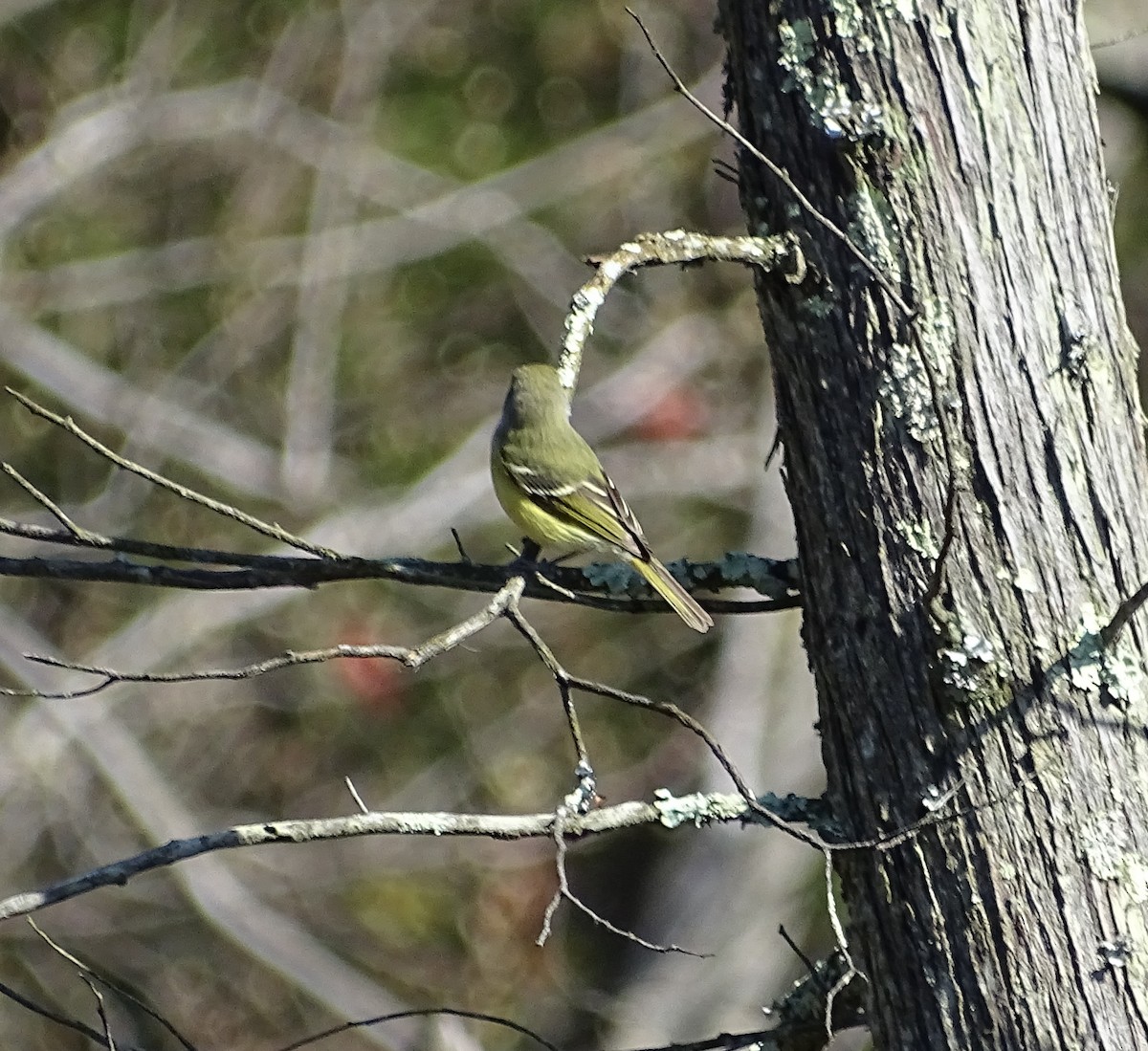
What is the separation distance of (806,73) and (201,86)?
7282 mm

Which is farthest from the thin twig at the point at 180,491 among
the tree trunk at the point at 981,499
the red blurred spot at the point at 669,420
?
the red blurred spot at the point at 669,420

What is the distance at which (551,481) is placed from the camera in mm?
5020

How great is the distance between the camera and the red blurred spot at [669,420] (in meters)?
9.44

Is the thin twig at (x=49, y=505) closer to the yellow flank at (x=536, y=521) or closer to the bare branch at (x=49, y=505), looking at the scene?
the bare branch at (x=49, y=505)

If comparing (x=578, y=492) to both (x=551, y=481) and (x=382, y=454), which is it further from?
(x=382, y=454)

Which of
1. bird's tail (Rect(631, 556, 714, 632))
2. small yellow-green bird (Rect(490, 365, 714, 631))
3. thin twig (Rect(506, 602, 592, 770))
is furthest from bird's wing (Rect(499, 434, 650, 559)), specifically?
thin twig (Rect(506, 602, 592, 770))

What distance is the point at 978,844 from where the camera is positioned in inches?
103

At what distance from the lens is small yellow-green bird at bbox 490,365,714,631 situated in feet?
15.9

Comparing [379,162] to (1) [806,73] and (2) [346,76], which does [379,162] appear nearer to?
(2) [346,76]

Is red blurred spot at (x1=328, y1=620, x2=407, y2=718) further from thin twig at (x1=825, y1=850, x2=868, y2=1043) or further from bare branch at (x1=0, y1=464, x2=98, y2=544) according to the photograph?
thin twig at (x1=825, y1=850, x2=868, y2=1043)

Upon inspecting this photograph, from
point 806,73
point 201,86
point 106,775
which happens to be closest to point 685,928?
point 106,775

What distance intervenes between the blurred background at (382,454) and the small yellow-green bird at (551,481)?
9.28 feet

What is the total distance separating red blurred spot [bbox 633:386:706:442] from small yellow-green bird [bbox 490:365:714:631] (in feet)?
13.7

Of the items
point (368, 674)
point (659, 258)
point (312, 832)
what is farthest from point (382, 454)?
point (312, 832)
